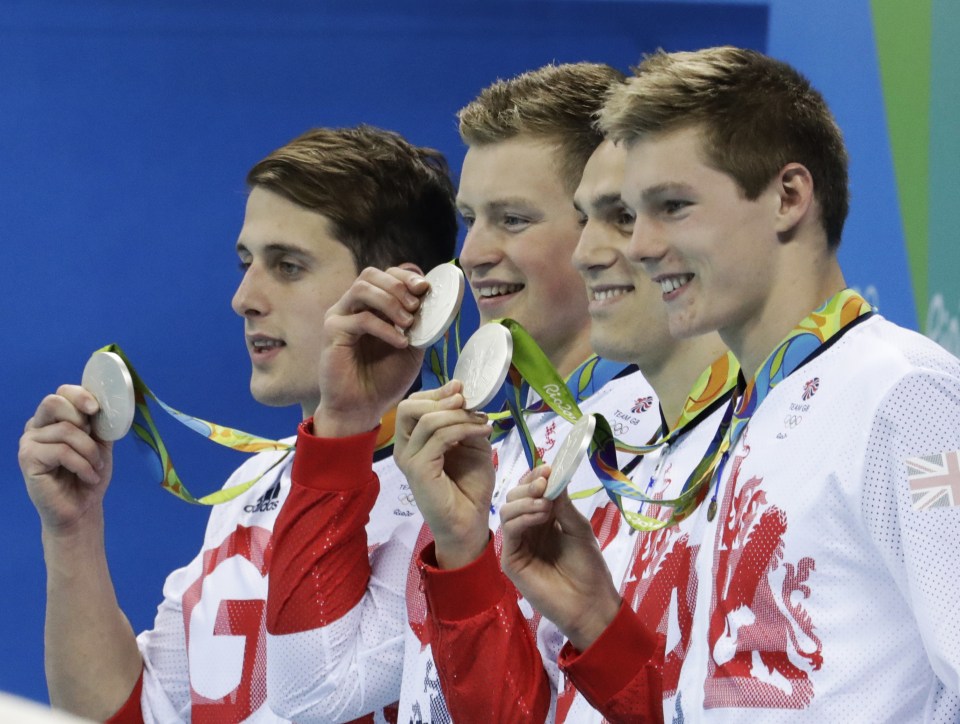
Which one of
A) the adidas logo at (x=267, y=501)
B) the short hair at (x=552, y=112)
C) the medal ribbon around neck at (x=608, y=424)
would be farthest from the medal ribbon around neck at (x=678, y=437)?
the adidas logo at (x=267, y=501)

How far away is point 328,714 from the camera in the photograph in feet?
8.23

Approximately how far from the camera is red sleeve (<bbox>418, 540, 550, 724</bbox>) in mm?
2217

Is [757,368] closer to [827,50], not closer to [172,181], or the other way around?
[827,50]

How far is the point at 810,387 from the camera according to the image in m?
1.84

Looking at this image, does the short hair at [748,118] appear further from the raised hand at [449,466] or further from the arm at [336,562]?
the arm at [336,562]

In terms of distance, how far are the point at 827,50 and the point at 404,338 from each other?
6.76 ft

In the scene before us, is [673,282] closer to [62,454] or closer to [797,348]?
[797,348]

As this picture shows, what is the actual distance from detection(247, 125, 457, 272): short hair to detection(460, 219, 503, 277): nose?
0.34 metres

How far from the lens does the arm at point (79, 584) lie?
279 cm

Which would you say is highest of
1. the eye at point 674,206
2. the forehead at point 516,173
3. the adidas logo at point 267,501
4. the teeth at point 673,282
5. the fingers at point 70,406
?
the forehead at point 516,173

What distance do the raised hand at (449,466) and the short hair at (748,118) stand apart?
50cm

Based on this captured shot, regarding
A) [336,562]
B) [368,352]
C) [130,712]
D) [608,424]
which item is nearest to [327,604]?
[336,562]

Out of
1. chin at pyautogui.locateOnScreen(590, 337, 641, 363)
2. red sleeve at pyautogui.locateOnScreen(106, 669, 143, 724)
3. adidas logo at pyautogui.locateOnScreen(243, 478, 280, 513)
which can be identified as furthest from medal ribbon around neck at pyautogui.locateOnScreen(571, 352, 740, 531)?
red sleeve at pyautogui.locateOnScreen(106, 669, 143, 724)

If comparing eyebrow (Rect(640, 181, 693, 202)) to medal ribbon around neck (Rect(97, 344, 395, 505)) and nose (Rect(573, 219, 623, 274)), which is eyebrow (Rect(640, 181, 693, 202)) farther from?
medal ribbon around neck (Rect(97, 344, 395, 505))
